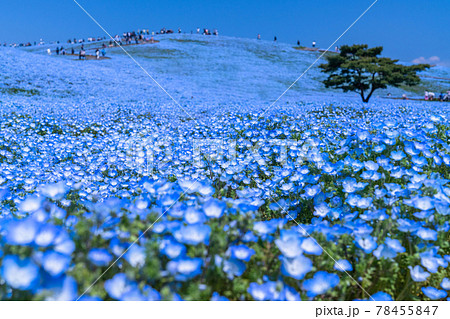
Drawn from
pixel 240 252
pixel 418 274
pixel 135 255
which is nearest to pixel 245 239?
pixel 240 252

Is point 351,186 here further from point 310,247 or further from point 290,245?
point 290,245

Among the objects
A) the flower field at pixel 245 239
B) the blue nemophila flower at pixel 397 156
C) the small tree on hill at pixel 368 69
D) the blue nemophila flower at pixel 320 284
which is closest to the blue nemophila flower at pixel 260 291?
the flower field at pixel 245 239

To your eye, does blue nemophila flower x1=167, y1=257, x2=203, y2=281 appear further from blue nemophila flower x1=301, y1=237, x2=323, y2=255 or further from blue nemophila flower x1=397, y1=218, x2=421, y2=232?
blue nemophila flower x1=397, y1=218, x2=421, y2=232

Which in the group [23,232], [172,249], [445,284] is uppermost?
[23,232]

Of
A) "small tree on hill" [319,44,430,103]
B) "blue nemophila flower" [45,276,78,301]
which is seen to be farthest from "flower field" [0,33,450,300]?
"small tree on hill" [319,44,430,103]

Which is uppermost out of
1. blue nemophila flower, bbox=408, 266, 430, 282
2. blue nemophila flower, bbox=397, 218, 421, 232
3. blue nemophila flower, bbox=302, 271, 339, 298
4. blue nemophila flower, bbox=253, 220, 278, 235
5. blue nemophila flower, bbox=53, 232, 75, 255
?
blue nemophila flower, bbox=53, 232, 75, 255
